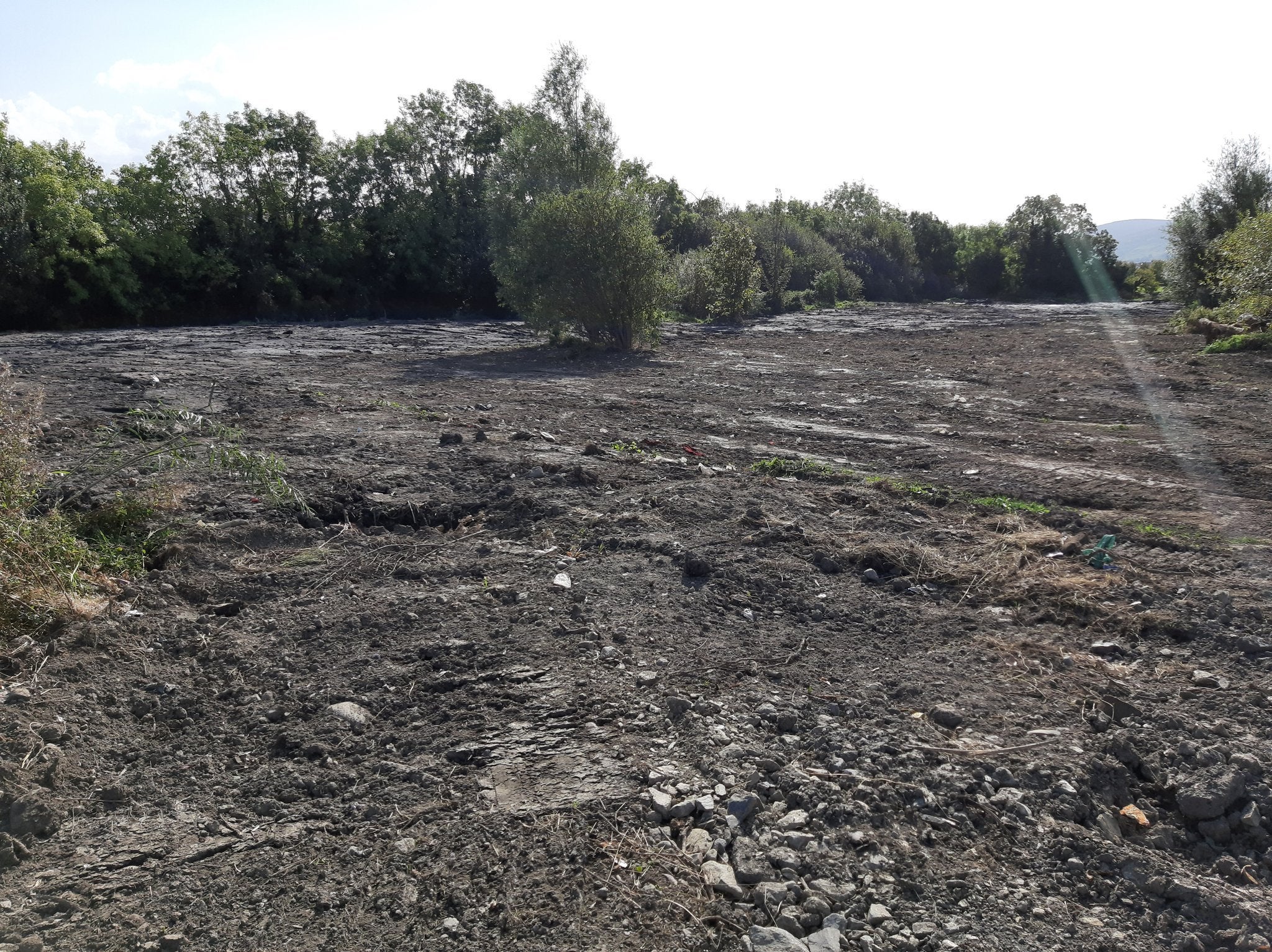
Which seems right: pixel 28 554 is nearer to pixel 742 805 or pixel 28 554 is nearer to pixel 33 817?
pixel 33 817

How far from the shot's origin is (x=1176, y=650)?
3988 millimetres

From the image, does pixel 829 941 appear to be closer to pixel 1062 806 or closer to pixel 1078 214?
pixel 1062 806

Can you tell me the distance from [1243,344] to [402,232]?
81.5 ft

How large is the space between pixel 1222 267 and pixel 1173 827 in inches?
877

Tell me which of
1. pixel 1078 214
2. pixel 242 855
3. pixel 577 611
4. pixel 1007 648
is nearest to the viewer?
pixel 242 855

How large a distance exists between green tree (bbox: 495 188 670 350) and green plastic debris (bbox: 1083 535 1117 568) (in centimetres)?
1270

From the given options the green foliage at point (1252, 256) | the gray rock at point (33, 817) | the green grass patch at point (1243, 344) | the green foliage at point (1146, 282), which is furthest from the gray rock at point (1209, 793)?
the green foliage at point (1146, 282)

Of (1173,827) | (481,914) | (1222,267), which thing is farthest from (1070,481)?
(1222,267)

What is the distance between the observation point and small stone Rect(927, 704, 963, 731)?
3361 mm

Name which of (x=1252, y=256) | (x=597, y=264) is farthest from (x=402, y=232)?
(x=1252, y=256)

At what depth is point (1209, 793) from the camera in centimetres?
290

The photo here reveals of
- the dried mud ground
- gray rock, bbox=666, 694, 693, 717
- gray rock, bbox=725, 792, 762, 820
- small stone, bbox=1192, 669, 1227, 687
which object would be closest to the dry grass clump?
the dried mud ground

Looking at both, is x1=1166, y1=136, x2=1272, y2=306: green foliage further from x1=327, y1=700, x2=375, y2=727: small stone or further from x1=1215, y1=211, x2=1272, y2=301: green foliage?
x1=327, y1=700, x2=375, y2=727: small stone

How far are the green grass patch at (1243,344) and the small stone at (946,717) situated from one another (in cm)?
1495
